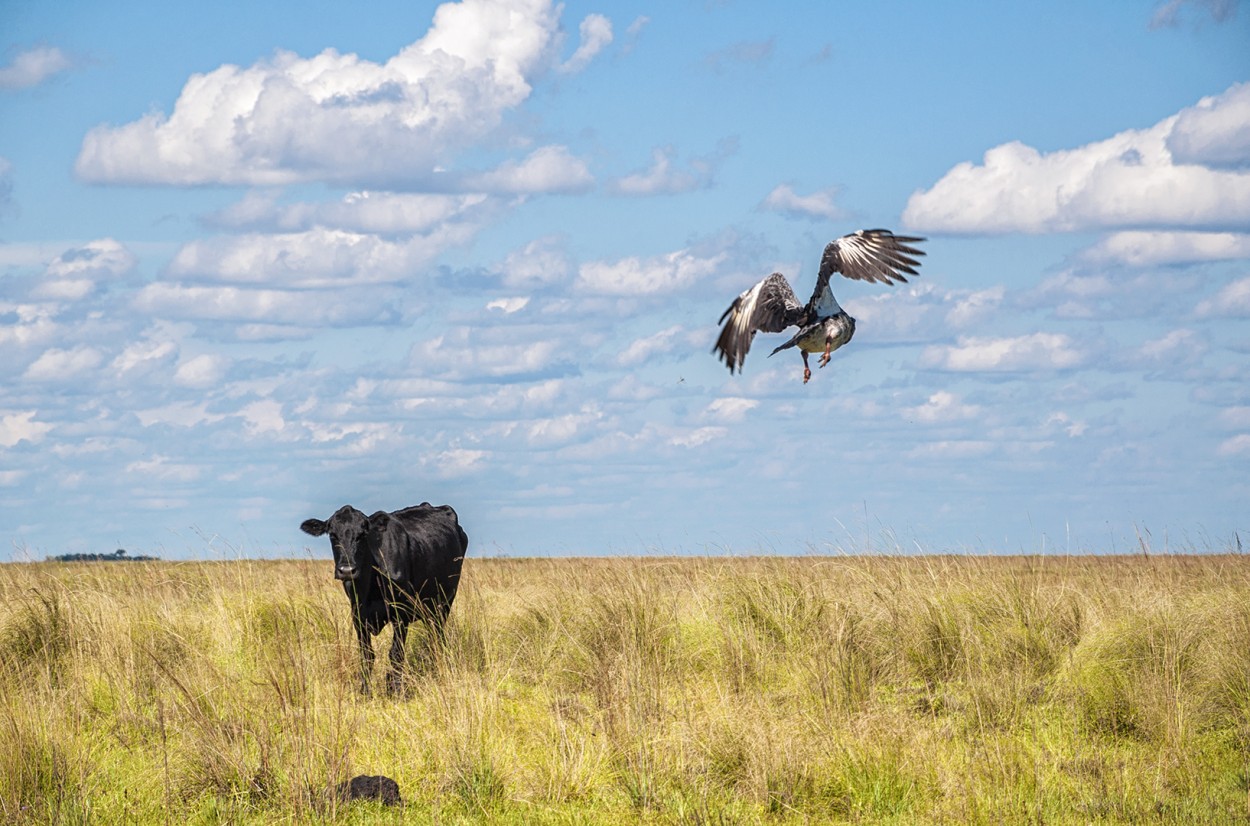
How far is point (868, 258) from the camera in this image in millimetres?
13234

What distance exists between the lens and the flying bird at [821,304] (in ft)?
41.9

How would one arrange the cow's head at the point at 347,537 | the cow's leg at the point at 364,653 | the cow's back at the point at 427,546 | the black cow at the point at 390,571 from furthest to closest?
the cow's back at the point at 427,546, the black cow at the point at 390,571, the cow's head at the point at 347,537, the cow's leg at the point at 364,653

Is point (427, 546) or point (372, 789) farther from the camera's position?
point (427, 546)

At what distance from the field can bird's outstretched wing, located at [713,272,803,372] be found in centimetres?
278

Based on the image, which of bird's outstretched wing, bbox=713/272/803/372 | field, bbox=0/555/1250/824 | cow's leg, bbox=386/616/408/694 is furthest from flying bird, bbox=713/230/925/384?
cow's leg, bbox=386/616/408/694

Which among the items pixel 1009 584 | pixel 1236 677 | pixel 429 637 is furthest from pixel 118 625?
pixel 1236 677

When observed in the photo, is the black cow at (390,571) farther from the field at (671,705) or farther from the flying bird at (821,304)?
the flying bird at (821,304)

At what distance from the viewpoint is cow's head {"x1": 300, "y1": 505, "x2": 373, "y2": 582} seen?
42.2 ft

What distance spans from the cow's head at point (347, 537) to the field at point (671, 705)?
0.88 metres

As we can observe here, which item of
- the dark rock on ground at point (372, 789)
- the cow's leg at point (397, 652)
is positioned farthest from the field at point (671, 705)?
the cow's leg at point (397, 652)

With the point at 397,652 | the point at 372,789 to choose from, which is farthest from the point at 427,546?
the point at 372,789

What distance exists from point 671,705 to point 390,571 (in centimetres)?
387

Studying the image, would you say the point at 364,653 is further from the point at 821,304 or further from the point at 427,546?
the point at 821,304

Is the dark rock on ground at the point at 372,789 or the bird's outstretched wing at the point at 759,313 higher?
the bird's outstretched wing at the point at 759,313
